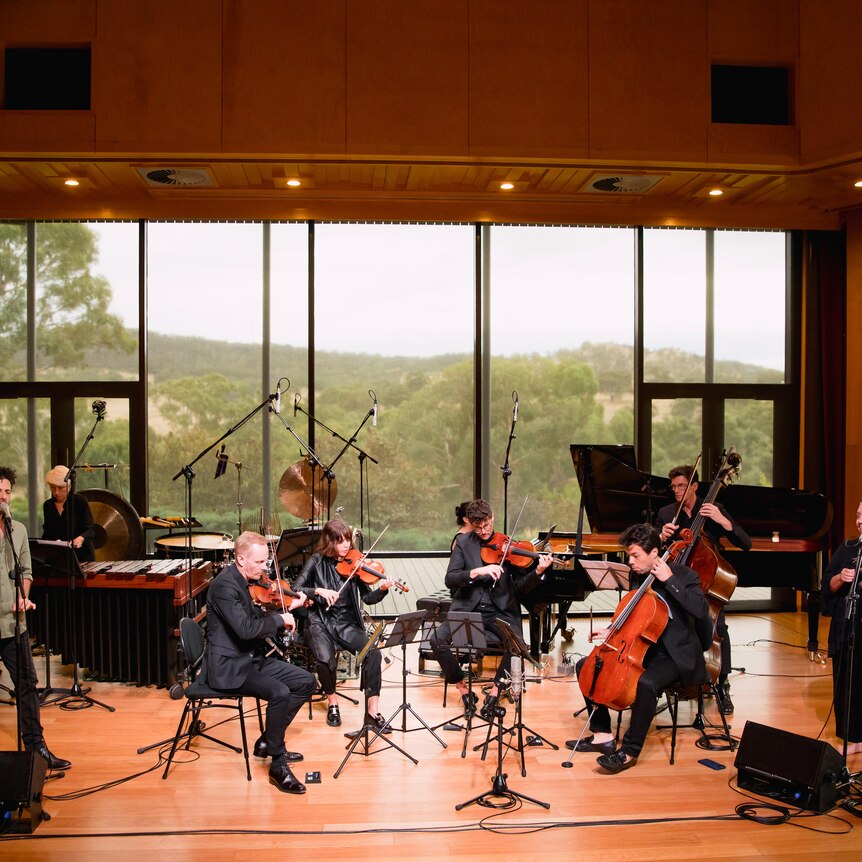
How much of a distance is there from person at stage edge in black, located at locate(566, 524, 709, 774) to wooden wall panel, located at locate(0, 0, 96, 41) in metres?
6.28

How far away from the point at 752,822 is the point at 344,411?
620 cm

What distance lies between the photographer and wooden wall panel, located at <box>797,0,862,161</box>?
24.4ft

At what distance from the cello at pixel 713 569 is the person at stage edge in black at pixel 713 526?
4.5 inches

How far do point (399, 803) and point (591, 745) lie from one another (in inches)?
55.4

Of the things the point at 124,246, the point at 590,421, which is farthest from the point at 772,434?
the point at 124,246

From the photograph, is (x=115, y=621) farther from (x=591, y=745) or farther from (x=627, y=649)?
(x=627, y=649)

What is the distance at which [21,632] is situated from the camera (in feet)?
17.2

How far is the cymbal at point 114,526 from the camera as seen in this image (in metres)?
7.89

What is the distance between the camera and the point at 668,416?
9.35 m

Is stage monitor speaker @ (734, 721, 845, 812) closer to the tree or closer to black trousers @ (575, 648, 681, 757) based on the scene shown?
black trousers @ (575, 648, 681, 757)

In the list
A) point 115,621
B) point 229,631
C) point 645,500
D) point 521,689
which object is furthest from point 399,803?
point 645,500

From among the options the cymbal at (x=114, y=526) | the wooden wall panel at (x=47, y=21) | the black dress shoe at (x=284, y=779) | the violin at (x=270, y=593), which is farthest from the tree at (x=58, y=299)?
the black dress shoe at (x=284, y=779)

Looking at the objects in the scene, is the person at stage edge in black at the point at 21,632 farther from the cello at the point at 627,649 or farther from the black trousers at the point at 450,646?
the cello at the point at 627,649

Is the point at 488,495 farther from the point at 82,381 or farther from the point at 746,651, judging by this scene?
the point at 82,381
